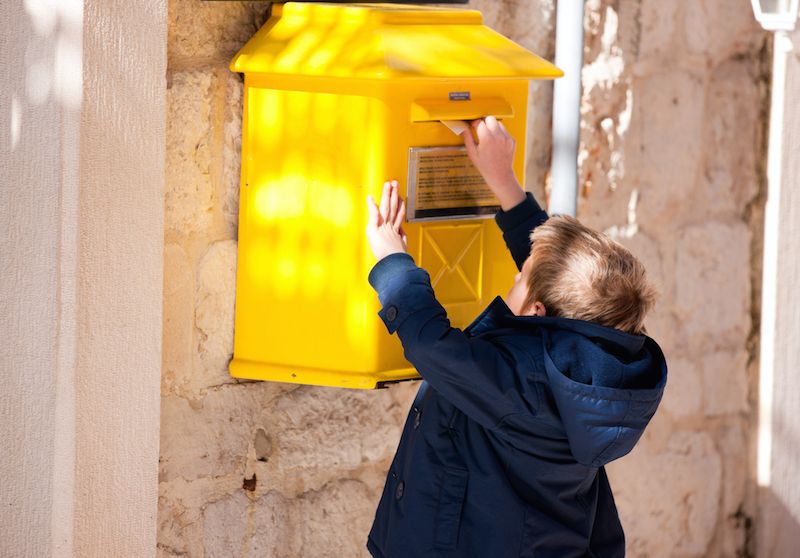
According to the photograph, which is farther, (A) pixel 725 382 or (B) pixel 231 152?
(A) pixel 725 382

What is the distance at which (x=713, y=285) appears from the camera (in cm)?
402

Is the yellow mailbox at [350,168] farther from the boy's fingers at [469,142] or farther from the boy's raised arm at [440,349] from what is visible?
the boy's raised arm at [440,349]

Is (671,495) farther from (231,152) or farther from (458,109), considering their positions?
(231,152)

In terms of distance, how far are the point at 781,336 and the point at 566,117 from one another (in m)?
1.15

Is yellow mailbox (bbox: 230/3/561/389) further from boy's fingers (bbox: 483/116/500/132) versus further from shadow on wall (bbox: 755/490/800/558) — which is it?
shadow on wall (bbox: 755/490/800/558)

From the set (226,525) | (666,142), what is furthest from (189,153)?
(666,142)

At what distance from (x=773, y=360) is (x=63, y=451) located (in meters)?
2.42

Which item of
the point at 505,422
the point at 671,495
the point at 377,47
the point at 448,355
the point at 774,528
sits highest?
the point at 377,47

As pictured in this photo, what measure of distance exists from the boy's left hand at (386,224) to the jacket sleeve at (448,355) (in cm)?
9

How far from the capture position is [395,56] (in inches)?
103

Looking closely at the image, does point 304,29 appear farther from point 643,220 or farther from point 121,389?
point 643,220

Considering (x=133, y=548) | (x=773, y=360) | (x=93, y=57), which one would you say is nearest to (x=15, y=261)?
(x=93, y=57)

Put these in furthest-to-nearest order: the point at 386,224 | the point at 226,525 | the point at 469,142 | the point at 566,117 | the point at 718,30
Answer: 1. the point at 718,30
2. the point at 566,117
3. the point at 226,525
4. the point at 469,142
5. the point at 386,224

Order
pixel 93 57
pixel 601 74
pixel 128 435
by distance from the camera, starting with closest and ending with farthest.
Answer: pixel 93 57
pixel 128 435
pixel 601 74
